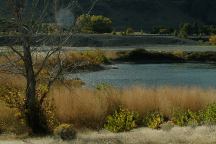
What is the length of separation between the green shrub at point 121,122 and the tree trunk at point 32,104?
1720 mm

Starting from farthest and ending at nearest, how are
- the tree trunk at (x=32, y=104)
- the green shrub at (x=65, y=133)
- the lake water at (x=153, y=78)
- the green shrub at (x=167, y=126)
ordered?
the lake water at (x=153, y=78)
the green shrub at (x=167, y=126)
the tree trunk at (x=32, y=104)
the green shrub at (x=65, y=133)

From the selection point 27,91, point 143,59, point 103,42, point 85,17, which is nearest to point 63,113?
point 27,91

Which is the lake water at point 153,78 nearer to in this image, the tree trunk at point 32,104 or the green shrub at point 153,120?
the green shrub at point 153,120

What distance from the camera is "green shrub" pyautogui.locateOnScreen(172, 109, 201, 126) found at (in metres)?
15.5

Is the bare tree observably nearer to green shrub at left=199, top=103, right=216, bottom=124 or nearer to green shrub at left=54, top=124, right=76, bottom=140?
green shrub at left=54, top=124, right=76, bottom=140

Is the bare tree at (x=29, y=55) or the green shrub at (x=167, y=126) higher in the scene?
the bare tree at (x=29, y=55)

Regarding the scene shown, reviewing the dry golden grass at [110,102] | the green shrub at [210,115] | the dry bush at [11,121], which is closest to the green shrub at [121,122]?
the dry golden grass at [110,102]

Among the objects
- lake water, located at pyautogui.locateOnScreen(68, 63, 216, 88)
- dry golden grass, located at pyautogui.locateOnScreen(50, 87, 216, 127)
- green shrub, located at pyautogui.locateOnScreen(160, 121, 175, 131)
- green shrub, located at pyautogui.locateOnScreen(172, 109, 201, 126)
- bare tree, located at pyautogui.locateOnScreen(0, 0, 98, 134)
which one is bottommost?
lake water, located at pyautogui.locateOnScreen(68, 63, 216, 88)

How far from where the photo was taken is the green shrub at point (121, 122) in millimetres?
15238

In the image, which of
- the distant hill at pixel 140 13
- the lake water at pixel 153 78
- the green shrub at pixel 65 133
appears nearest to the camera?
the green shrub at pixel 65 133

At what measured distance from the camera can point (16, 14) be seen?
1485 cm

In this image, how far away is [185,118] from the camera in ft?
52.2

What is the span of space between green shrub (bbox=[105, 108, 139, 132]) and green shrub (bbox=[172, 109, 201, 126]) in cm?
119

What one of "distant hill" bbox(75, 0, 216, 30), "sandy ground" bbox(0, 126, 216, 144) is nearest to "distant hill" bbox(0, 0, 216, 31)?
"distant hill" bbox(75, 0, 216, 30)
